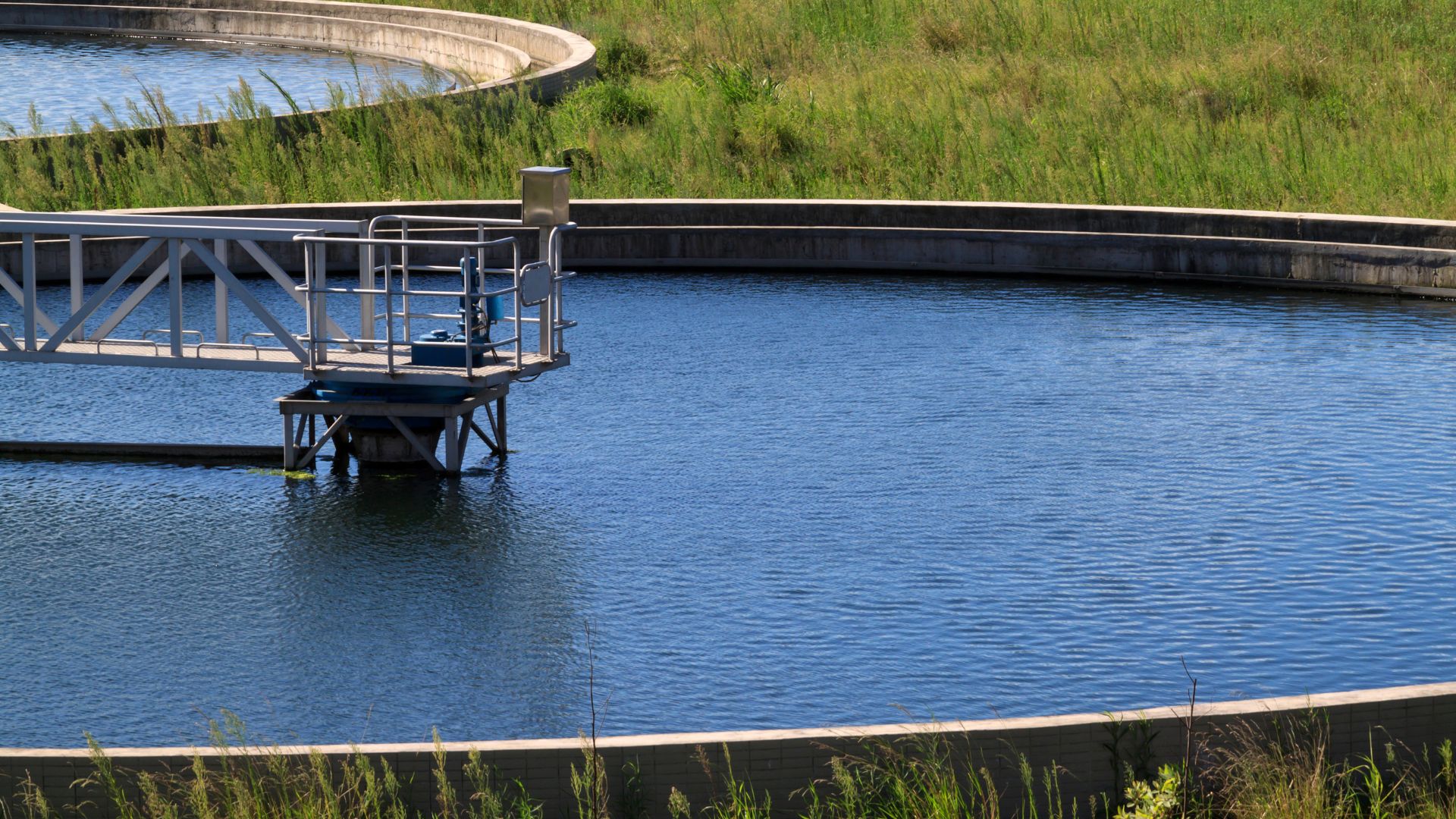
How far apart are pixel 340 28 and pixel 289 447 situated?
28.8m

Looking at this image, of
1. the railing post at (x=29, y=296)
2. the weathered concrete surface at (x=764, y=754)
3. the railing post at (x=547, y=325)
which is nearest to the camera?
the weathered concrete surface at (x=764, y=754)

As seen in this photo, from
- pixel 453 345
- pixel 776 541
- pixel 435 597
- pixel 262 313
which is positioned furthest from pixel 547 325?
pixel 435 597

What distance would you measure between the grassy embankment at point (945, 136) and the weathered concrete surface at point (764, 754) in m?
13.4

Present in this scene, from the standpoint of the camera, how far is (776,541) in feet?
32.7

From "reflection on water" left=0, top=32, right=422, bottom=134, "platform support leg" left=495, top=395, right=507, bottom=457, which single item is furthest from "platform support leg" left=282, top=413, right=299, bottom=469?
"reflection on water" left=0, top=32, right=422, bottom=134

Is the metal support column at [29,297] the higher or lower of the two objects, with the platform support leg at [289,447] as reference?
higher

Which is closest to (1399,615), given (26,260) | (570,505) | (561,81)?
(570,505)

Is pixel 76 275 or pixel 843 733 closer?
pixel 843 733

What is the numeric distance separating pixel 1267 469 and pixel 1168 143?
9.80 m

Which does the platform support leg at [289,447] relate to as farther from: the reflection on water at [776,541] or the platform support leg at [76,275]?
the platform support leg at [76,275]

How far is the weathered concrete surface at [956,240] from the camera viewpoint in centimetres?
1694

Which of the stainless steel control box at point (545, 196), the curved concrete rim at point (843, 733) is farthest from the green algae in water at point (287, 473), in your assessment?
the curved concrete rim at point (843, 733)

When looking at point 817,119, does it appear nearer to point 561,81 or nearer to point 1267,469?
point 561,81

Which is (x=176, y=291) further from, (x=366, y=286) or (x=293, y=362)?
(x=366, y=286)
